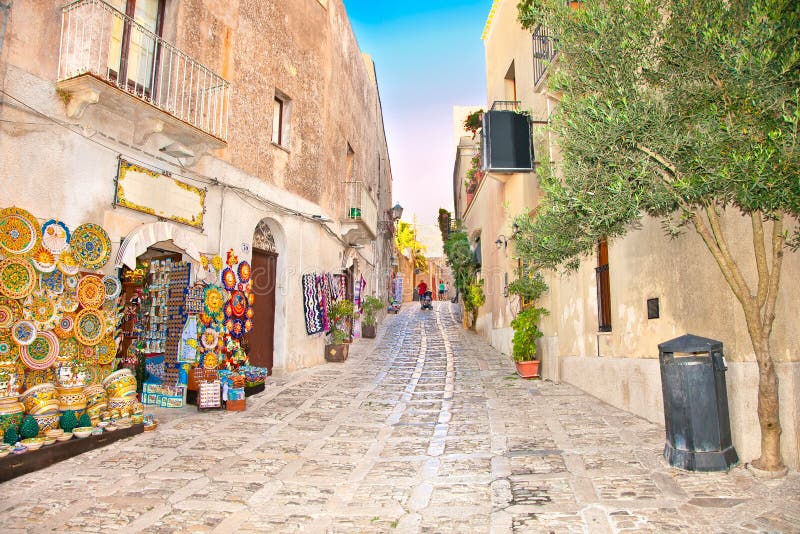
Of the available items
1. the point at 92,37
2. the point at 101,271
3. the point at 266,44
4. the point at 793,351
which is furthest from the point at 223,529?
the point at 266,44

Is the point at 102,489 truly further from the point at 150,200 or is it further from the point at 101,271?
the point at 150,200

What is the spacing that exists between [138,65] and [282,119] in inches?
170

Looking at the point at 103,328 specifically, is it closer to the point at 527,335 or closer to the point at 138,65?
the point at 138,65

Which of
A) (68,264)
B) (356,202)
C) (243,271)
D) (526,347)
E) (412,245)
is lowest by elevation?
(526,347)

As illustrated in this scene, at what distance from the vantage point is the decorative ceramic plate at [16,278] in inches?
202

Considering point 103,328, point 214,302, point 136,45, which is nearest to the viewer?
point 103,328

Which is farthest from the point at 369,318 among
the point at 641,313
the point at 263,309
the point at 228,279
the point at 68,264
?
the point at 68,264

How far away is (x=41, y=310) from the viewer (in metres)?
5.53

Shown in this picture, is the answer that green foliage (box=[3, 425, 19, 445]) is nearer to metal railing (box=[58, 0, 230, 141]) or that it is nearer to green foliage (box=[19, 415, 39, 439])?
green foliage (box=[19, 415, 39, 439])

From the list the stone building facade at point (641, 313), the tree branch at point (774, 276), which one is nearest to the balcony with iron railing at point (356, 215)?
the stone building facade at point (641, 313)

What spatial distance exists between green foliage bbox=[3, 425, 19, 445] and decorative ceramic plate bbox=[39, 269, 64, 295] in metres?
1.50

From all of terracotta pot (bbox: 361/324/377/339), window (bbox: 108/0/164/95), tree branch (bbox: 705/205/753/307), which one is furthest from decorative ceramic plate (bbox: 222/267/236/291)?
terracotta pot (bbox: 361/324/377/339)

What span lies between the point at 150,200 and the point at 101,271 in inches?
57.0

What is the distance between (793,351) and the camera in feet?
15.6
